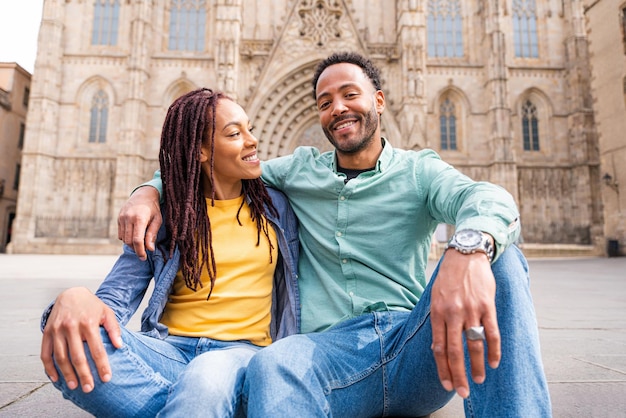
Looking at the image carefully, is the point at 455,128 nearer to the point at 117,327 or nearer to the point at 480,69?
the point at 480,69

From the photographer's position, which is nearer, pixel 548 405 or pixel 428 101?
pixel 548 405

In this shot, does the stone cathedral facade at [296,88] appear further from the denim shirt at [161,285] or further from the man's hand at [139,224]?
the man's hand at [139,224]

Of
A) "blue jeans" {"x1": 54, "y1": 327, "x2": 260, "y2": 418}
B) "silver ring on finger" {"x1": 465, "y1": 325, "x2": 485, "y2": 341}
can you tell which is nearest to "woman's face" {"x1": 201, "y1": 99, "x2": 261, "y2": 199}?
"blue jeans" {"x1": 54, "y1": 327, "x2": 260, "y2": 418}

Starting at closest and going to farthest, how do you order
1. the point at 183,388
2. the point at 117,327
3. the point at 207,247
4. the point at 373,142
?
the point at 183,388
the point at 117,327
the point at 207,247
the point at 373,142

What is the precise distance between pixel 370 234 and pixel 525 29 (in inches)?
1000

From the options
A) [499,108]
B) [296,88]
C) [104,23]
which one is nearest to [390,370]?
[296,88]

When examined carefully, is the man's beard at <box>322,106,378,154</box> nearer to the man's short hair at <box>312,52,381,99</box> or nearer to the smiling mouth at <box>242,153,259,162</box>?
the man's short hair at <box>312,52,381,99</box>

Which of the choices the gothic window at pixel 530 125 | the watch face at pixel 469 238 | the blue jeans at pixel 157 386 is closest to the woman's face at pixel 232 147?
the blue jeans at pixel 157 386

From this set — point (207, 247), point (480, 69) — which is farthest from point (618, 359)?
point (480, 69)

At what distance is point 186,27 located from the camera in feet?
71.8

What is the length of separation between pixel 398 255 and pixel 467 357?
62cm

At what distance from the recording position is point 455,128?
21688 millimetres

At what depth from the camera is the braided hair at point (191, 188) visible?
169 cm

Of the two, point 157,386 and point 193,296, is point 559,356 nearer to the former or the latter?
point 193,296
